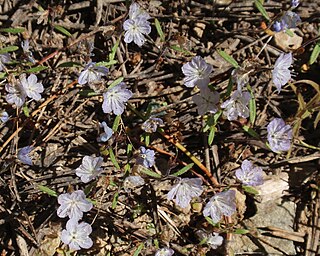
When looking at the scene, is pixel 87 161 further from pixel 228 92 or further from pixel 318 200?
pixel 318 200

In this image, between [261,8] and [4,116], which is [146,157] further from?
[261,8]

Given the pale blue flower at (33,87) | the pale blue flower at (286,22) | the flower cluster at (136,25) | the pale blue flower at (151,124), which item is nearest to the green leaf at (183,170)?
the pale blue flower at (151,124)

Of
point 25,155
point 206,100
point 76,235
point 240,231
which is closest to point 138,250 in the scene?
point 76,235

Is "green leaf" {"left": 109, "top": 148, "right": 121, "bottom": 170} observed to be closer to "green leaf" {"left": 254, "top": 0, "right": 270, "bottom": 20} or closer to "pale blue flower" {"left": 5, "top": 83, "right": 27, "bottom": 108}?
"pale blue flower" {"left": 5, "top": 83, "right": 27, "bottom": 108}

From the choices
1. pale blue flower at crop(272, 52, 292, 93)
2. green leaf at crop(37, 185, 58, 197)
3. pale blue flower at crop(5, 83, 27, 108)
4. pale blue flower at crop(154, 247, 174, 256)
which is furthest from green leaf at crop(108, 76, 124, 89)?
pale blue flower at crop(154, 247, 174, 256)

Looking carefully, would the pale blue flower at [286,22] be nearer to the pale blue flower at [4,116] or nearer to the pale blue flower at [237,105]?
the pale blue flower at [237,105]
